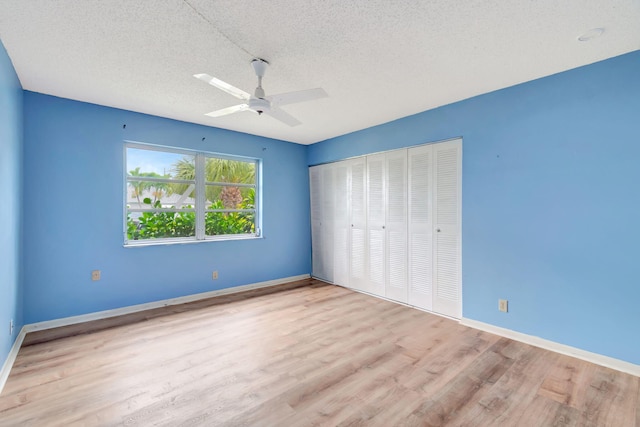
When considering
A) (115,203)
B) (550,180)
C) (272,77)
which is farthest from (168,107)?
(550,180)

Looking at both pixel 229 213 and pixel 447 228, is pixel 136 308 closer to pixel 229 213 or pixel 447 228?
pixel 229 213

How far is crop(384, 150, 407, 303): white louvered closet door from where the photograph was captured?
3799 millimetres

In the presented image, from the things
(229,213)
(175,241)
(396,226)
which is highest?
(229,213)

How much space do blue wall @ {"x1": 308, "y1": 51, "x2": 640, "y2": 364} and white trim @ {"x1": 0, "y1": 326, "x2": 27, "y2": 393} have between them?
13.4 ft

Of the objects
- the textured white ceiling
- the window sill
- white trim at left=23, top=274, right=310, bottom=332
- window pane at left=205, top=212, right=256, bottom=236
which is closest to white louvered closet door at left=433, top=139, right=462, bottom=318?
the textured white ceiling

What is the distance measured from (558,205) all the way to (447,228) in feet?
3.41

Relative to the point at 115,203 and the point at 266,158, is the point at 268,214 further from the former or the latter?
the point at 115,203

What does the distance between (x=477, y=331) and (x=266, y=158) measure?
12.5 ft

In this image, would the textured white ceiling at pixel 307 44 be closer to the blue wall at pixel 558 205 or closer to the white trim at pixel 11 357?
the blue wall at pixel 558 205

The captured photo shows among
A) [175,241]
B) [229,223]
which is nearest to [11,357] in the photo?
[175,241]

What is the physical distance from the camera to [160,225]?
388 cm

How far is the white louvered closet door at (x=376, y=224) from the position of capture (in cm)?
410

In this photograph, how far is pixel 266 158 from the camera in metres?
4.80

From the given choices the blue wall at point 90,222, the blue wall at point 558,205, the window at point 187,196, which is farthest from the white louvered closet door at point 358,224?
the blue wall at point 90,222
